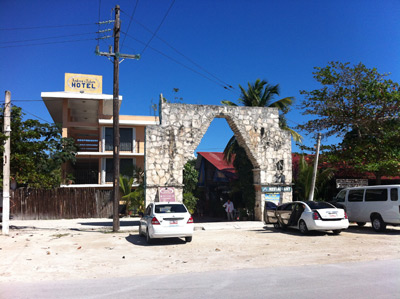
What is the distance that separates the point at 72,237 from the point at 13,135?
6.02 m

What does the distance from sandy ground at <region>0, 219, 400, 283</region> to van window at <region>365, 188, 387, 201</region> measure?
4.83ft

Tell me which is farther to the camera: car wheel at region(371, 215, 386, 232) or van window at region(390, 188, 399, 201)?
car wheel at region(371, 215, 386, 232)

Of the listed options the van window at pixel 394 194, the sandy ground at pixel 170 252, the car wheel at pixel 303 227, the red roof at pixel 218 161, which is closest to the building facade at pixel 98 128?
the red roof at pixel 218 161

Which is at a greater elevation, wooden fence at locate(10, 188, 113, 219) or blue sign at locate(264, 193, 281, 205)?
blue sign at locate(264, 193, 281, 205)

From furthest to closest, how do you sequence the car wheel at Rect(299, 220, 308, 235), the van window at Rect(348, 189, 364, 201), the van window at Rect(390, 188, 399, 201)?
the van window at Rect(348, 189, 364, 201)
the car wheel at Rect(299, 220, 308, 235)
the van window at Rect(390, 188, 399, 201)

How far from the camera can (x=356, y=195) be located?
1673cm

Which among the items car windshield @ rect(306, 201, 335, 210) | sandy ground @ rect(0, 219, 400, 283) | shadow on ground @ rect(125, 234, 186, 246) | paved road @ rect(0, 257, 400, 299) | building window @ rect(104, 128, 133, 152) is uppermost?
building window @ rect(104, 128, 133, 152)

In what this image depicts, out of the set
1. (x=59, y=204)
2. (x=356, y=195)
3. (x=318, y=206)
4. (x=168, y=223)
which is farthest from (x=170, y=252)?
(x=59, y=204)

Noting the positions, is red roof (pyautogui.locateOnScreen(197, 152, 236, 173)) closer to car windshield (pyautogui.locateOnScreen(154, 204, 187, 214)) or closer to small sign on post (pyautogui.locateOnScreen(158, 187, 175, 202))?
small sign on post (pyautogui.locateOnScreen(158, 187, 175, 202))

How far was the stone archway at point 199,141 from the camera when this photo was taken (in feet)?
61.1

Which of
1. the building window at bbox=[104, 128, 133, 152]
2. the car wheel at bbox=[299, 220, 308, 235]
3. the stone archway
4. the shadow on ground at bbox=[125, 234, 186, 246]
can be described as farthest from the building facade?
the car wheel at bbox=[299, 220, 308, 235]

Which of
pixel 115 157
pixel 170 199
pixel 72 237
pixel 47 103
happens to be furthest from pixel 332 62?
pixel 47 103

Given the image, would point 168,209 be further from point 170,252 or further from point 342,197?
point 342,197

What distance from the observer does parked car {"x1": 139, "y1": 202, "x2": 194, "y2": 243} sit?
12438 mm
